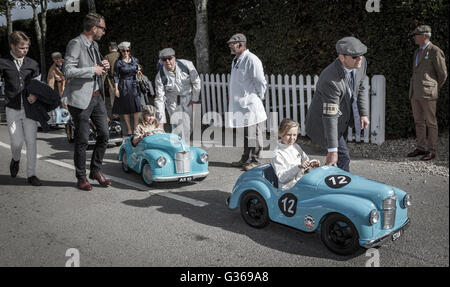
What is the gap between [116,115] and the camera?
1031 cm

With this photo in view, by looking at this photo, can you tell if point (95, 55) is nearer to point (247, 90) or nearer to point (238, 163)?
point (247, 90)

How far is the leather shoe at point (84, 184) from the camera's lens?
6152 mm

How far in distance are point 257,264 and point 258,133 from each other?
3541 mm

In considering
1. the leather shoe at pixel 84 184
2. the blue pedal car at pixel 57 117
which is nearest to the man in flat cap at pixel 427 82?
the leather shoe at pixel 84 184

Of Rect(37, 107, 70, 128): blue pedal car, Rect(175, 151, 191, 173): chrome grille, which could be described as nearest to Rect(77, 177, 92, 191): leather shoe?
Rect(175, 151, 191, 173): chrome grille

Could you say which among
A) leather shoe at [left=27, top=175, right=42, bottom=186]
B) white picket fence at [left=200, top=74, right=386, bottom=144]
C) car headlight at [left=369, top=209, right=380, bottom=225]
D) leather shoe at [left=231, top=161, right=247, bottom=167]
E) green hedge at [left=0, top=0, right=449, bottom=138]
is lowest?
leather shoe at [left=27, top=175, right=42, bottom=186]

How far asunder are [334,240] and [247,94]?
11.8 feet

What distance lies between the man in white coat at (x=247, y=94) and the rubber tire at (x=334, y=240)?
3.22 meters

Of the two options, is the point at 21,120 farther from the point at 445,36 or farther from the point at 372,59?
the point at 445,36

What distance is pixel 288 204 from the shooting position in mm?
4230

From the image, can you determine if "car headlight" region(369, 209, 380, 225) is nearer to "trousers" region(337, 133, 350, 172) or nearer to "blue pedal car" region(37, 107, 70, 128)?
"trousers" region(337, 133, 350, 172)

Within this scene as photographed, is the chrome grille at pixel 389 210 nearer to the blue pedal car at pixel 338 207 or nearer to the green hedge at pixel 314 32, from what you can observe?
the blue pedal car at pixel 338 207

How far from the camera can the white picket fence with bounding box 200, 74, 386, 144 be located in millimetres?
8281

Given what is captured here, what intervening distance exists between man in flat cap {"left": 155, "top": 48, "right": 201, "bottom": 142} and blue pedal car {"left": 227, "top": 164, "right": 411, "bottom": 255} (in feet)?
10.8
